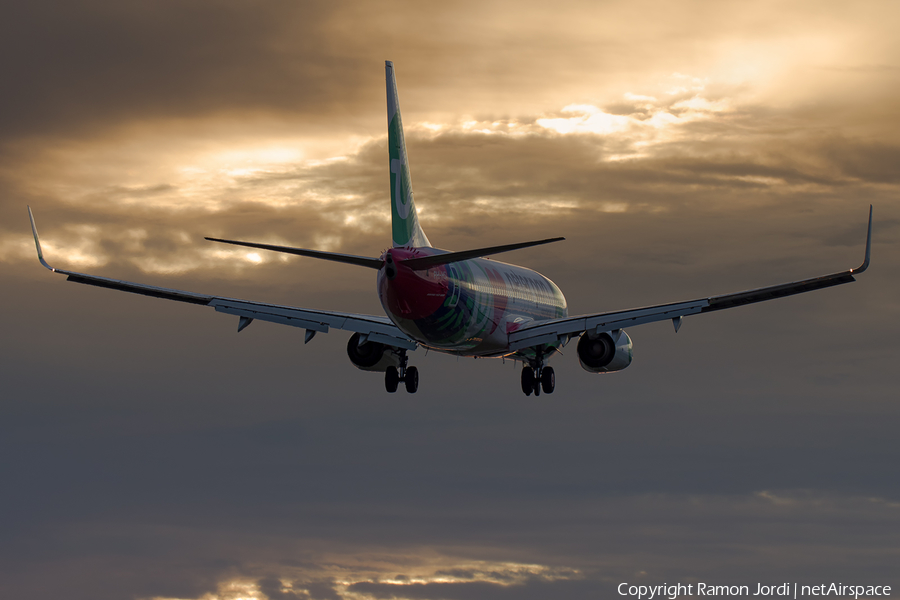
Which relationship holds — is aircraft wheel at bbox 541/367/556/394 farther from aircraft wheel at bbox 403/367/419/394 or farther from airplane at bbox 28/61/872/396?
aircraft wheel at bbox 403/367/419/394

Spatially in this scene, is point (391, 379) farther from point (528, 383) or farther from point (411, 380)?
point (528, 383)

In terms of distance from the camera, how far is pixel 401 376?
4653 cm

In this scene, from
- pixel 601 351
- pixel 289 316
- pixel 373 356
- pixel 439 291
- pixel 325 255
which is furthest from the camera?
pixel 373 356

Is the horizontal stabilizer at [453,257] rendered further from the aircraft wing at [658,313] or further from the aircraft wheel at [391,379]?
the aircraft wing at [658,313]

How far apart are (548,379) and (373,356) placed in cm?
925

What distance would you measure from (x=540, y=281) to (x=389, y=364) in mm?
12662

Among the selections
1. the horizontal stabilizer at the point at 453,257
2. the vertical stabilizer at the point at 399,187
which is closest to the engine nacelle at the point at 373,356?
the vertical stabilizer at the point at 399,187

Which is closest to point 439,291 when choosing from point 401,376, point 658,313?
point 401,376

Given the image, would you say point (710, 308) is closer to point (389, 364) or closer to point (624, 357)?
point (624, 357)

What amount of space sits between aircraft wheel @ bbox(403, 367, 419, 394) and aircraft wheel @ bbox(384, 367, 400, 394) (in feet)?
1.32

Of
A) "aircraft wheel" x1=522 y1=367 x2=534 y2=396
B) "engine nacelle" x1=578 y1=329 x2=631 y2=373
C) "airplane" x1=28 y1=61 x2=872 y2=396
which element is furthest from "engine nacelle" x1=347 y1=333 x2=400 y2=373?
"engine nacelle" x1=578 y1=329 x2=631 y2=373

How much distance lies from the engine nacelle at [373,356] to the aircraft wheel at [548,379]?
792 centimetres

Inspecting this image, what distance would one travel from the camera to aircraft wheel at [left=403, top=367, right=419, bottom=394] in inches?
1834

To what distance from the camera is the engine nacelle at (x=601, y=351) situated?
45.7m
